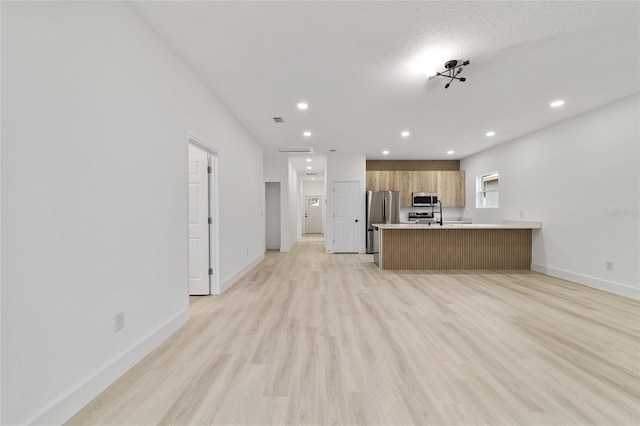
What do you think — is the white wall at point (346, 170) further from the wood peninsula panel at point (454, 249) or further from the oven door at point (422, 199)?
the wood peninsula panel at point (454, 249)

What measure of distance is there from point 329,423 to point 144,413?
1.06m

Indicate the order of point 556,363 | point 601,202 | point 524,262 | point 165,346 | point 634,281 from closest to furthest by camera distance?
point 556,363 → point 165,346 → point 634,281 → point 601,202 → point 524,262

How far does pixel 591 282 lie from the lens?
4.09m

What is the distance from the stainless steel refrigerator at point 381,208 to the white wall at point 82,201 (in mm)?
5451

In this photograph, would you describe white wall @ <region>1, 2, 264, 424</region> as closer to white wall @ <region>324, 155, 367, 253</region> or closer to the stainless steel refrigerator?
white wall @ <region>324, 155, 367, 253</region>

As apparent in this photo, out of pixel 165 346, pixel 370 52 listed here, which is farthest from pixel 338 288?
pixel 370 52

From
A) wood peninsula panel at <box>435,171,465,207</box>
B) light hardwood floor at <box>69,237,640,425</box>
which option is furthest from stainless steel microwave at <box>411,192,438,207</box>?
light hardwood floor at <box>69,237,640,425</box>

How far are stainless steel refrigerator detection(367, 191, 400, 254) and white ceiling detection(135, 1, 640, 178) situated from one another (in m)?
2.97

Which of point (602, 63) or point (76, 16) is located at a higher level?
point (602, 63)

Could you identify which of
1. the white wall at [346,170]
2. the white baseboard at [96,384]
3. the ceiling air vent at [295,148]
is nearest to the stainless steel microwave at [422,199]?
the white wall at [346,170]

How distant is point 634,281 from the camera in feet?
11.7

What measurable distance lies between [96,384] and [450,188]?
8.01 metres

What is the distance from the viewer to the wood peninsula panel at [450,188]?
754 cm

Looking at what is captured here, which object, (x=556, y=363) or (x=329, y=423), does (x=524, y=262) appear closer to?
(x=556, y=363)
